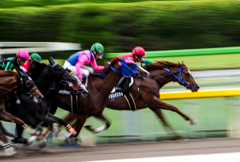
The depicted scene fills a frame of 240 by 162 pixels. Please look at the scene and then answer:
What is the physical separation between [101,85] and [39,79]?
93cm

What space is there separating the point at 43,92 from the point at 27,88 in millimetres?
692

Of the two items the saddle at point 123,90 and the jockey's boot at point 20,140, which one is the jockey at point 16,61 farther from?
the saddle at point 123,90

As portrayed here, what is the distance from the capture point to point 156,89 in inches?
254

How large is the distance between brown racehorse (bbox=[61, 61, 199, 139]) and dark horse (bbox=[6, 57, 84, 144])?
677 mm

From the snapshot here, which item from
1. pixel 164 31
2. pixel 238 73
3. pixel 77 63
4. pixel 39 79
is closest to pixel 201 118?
pixel 238 73

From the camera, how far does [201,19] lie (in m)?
9.31

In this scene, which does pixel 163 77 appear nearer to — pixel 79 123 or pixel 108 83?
pixel 108 83

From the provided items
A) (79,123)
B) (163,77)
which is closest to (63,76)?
(79,123)

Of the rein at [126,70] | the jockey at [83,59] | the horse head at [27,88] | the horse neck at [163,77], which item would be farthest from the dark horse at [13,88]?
the horse neck at [163,77]

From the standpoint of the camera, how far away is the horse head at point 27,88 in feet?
17.0

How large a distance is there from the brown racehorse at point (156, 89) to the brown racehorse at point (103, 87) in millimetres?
482

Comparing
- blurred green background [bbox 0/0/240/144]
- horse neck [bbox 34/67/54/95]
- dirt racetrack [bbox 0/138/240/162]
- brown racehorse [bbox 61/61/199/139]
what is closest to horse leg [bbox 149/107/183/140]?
brown racehorse [bbox 61/61/199/139]

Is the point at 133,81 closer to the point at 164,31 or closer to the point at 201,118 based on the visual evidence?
the point at 201,118

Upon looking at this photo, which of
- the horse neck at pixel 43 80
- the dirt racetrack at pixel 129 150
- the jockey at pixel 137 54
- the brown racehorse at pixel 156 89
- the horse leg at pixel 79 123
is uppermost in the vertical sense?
the jockey at pixel 137 54
